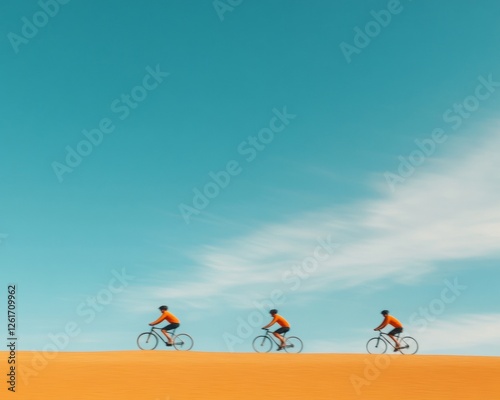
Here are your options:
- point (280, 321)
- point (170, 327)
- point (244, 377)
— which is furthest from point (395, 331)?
point (170, 327)

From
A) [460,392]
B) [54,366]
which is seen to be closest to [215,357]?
[54,366]

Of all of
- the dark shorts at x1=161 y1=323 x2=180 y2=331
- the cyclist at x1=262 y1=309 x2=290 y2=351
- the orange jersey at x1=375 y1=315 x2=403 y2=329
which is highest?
the orange jersey at x1=375 y1=315 x2=403 y2=329

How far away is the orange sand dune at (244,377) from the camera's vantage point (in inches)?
805

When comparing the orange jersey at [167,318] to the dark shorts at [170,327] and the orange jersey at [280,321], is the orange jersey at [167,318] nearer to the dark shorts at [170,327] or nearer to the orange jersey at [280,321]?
the dark shorts at [170,327]

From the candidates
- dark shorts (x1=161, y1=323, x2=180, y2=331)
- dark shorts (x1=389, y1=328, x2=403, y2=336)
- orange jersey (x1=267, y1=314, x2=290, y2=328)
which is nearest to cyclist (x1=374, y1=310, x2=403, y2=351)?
dark shorts (x1=389, y1=328, x2=403, y2=336)

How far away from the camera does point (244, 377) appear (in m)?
22.7

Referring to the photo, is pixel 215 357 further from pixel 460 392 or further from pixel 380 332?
pixel 460 392

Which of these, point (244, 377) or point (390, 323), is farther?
point (390, 323)

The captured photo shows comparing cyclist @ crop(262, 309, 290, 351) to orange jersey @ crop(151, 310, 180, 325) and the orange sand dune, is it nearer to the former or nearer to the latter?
the orange sand dune

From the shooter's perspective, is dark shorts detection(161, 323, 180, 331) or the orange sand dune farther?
dark shorts detection(161, 323, 180, 331)

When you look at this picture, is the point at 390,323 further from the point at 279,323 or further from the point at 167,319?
the point at 167,319

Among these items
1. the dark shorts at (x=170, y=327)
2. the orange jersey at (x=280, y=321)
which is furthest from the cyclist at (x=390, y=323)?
the dark shorts at (x=170, y=327)

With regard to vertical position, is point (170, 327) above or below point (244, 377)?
above

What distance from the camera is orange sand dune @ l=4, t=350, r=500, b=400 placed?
20.5 meters
